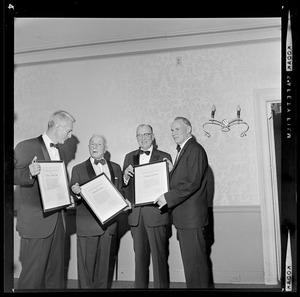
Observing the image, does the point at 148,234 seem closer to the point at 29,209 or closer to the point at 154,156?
the point at 154,156

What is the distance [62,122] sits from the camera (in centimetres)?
256

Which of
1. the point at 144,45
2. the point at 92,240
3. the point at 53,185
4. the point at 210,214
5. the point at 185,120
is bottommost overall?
the point at 92,240

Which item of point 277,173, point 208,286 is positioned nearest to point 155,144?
point 277,173

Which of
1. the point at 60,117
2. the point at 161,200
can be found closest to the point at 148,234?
the point at 161,200

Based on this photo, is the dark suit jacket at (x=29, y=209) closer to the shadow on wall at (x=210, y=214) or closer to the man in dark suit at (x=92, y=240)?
the man in dark suit at (x=92, y=240)

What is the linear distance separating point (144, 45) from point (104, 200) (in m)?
0.98

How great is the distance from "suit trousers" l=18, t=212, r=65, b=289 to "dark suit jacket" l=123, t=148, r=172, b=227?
1.44ft

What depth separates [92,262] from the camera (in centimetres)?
254

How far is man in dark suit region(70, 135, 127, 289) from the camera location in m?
2.53

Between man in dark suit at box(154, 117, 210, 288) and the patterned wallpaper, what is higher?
the patterned wallpaper

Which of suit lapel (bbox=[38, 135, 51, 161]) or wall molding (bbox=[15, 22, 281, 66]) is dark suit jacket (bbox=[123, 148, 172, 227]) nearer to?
suit lapel (bbox=[38, 135, 51, 161])

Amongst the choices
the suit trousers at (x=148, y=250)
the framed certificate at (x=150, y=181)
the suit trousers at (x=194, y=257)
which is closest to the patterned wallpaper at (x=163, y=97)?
the framed certificate at (x=150, y=181)

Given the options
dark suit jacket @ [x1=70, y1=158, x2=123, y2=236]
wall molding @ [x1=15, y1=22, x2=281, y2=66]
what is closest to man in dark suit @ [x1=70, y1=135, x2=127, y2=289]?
dark suit jacket @ [x1=70, y1=158, x2=123, y2=236]

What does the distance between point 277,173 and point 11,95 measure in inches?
66.5
